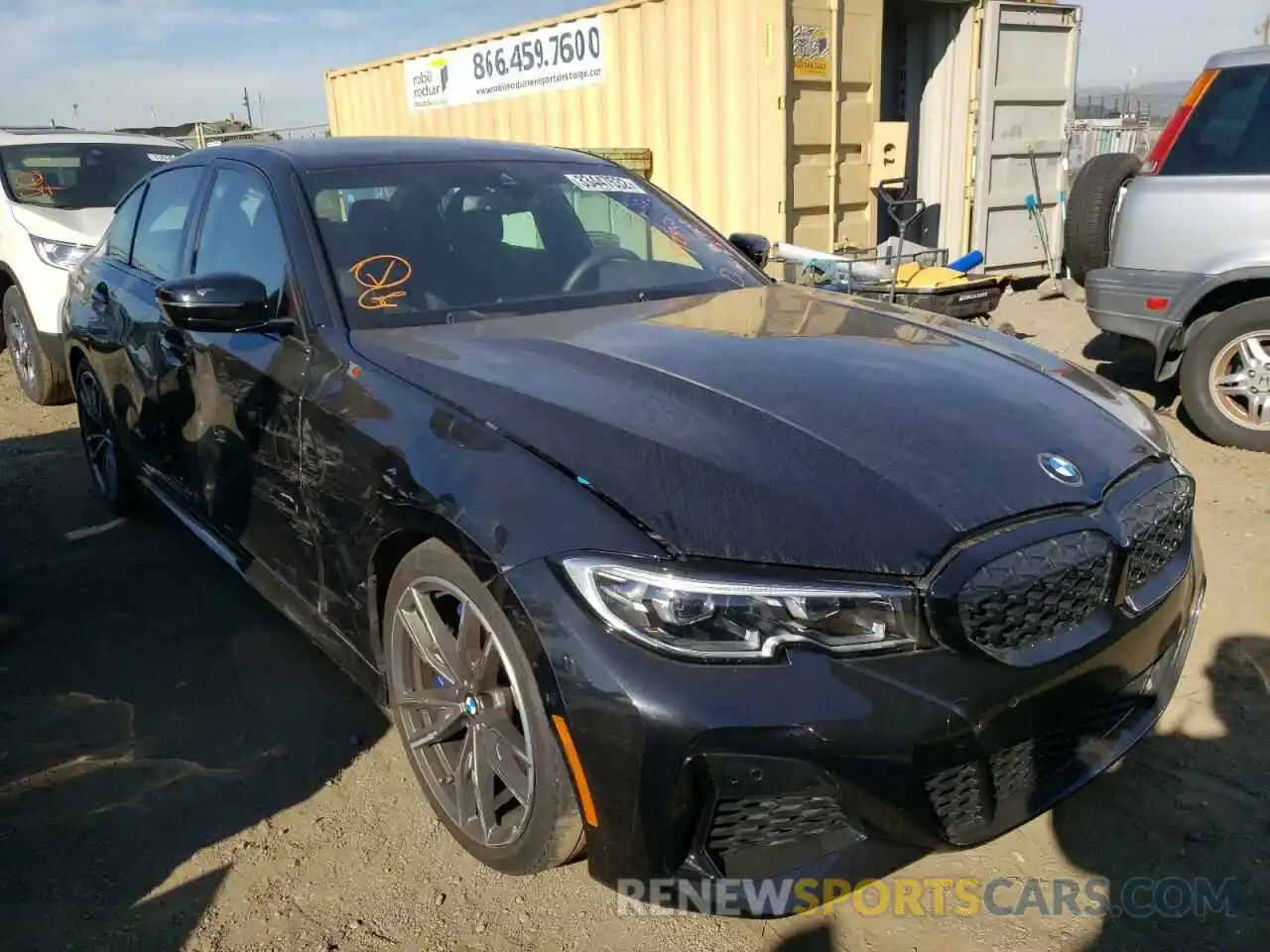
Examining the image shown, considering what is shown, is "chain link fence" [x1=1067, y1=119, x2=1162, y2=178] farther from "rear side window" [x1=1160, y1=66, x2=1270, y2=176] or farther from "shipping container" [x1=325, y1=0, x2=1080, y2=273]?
"rear side window" [x1=1160, y1=66, x2=1270, y2=176]

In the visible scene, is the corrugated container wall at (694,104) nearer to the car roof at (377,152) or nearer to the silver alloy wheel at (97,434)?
the car roof at (377,152)

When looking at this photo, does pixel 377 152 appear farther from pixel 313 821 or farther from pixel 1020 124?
pixel 1020 124

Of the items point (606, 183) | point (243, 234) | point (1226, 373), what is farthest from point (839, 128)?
point (243, 234)

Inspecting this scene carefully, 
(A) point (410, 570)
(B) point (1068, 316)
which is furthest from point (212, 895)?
(B) point (1068, 316)

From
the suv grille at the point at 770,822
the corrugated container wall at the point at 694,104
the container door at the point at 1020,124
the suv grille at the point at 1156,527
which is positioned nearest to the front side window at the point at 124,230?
the suv grille at the point at 770,822

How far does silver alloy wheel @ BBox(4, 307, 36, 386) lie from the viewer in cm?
671

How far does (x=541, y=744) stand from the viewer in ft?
6.39

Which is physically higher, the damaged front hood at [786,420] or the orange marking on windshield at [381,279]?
the orange marking on windshield at [381,279]

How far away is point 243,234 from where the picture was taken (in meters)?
3.14

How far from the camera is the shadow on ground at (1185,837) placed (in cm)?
211

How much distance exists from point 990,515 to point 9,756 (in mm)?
2749

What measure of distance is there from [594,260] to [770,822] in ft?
6.53

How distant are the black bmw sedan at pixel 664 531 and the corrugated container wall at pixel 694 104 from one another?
5.14 m

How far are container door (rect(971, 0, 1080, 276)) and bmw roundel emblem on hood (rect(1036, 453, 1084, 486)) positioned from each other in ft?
26.3
